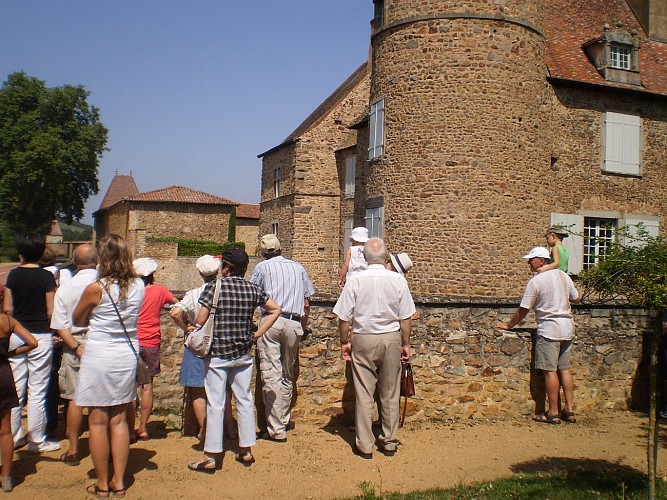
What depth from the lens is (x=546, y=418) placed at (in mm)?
7102

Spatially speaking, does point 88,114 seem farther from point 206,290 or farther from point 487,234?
point 206,290

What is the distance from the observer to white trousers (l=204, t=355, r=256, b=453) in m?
5.16

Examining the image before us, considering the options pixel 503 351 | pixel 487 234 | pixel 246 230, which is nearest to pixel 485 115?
pixel 487 234

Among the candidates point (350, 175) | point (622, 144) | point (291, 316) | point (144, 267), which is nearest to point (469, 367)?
point (291, 316)

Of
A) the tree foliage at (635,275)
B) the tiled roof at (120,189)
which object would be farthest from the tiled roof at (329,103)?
the tiled roof at (120,189)

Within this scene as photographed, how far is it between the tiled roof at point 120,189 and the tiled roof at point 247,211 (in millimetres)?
26288

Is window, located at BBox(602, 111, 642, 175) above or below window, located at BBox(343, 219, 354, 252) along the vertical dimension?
above

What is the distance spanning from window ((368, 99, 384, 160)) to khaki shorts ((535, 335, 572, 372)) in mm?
9277

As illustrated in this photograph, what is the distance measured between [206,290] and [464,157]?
10208 millimetres

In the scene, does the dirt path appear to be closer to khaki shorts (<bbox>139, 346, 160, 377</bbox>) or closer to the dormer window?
khaki shorts (<bbox>139, 346, 160, 377</bbox>)

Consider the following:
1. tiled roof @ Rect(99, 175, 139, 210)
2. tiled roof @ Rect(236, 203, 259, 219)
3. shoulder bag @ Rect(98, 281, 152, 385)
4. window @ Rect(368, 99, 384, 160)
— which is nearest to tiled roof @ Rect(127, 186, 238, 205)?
tiled roof @ Rect(236, 203, 259, 219)

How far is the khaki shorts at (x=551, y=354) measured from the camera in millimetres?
7012

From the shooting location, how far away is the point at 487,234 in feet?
46.4

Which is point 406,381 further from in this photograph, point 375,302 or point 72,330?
point 72,330
